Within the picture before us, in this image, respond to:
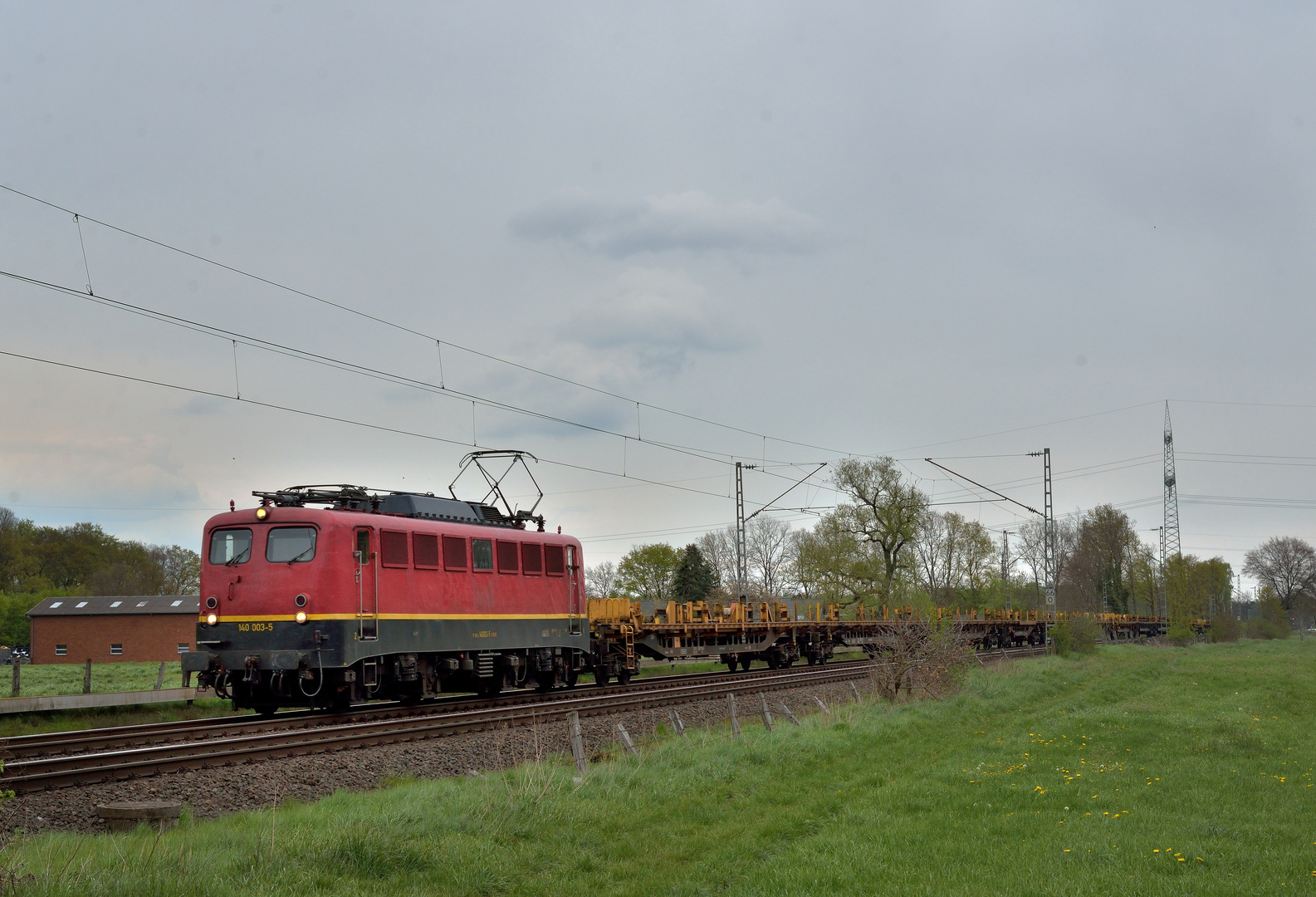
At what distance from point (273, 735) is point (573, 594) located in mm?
10753

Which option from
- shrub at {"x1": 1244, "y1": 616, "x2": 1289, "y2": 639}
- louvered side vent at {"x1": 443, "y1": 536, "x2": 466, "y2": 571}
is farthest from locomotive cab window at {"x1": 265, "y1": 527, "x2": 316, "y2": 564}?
shrub at {"x1": 1244, "y1": 616, "x2": 1289, "y2": 639}

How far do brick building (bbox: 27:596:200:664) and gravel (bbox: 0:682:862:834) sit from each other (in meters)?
53.1

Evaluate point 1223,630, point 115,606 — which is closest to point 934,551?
point 1223,630

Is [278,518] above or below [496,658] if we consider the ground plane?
above

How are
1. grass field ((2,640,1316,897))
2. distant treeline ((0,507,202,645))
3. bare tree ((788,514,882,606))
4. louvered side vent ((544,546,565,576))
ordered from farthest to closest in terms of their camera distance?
1. distant treeline ((0,507,202,645))
2. bare tree ((788,514,882,606))
3. louvered side vent ((544,546,565,576))
4. grass field ((2,640,1316,897))

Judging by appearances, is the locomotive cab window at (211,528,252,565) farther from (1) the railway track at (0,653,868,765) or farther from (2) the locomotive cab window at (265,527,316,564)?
(1) the railway track at (0,653,868,765)

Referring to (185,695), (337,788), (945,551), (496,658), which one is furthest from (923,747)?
(945,551)

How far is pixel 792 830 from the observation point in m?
10.5

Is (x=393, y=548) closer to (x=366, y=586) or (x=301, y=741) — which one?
(x=366, y=586)

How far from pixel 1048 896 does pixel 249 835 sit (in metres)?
6.36

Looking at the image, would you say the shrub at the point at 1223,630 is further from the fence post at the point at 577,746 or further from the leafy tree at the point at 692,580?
the fence post at the point at 577,746

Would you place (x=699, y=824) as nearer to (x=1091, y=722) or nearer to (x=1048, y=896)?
(x=1048, y=896)

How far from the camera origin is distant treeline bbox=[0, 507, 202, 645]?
8444cm

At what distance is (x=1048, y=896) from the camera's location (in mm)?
7672
